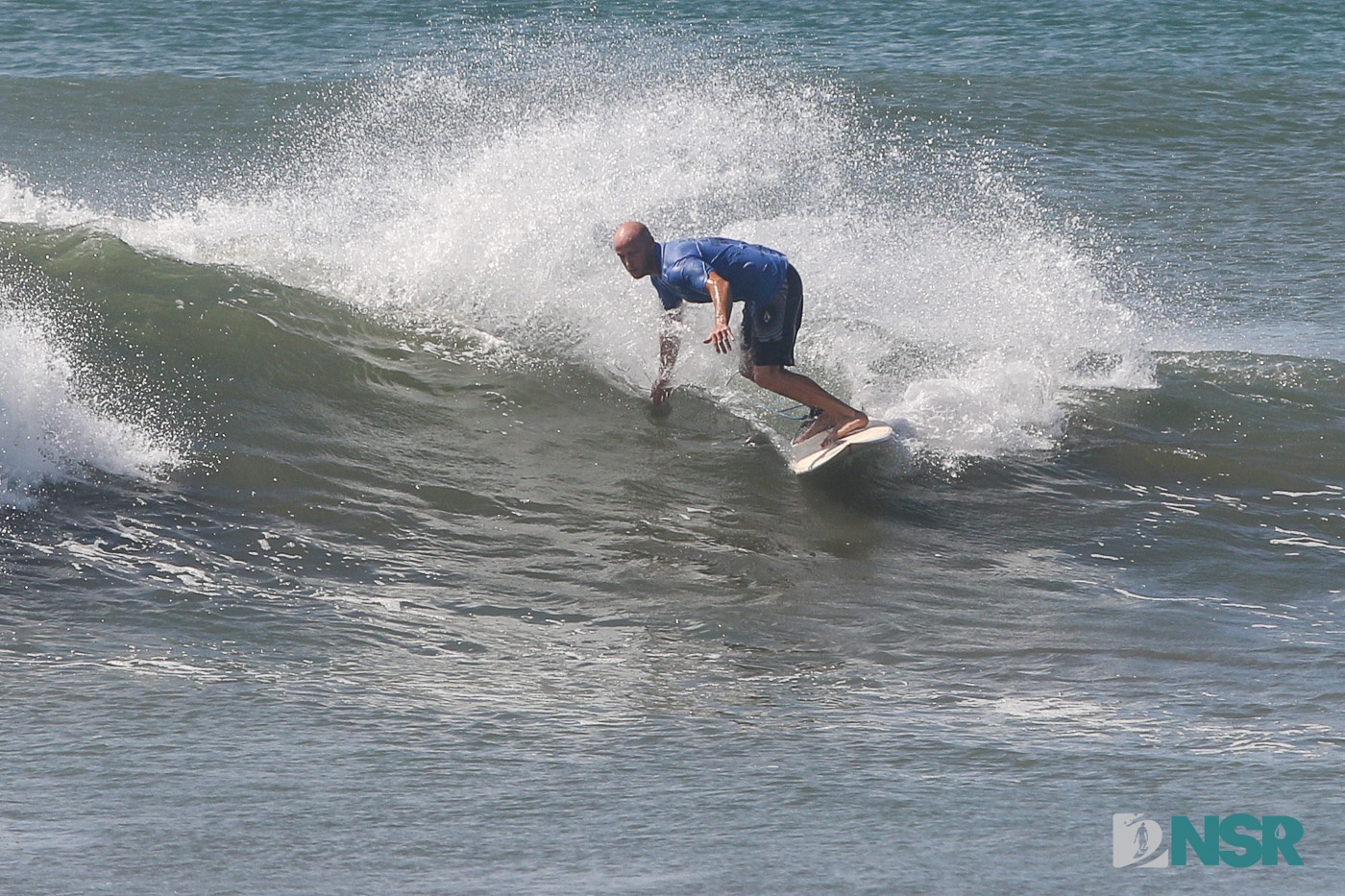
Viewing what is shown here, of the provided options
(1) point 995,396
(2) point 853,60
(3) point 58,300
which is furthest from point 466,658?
(2) point 853,60

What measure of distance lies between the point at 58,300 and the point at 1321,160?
42.8 feet

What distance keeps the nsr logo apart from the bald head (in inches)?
150

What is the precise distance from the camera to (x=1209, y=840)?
3.78 meters

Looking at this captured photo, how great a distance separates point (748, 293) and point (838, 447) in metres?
0.92

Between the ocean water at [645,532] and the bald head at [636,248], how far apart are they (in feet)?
3.84

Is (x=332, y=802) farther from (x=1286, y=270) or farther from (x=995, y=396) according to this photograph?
(x=1286, y=270)

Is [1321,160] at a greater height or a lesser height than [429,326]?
greater

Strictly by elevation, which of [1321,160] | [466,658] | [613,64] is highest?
[613,64]

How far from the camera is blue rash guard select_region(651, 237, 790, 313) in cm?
702

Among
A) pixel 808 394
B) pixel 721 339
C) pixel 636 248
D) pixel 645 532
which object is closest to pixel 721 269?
pixel 636 248

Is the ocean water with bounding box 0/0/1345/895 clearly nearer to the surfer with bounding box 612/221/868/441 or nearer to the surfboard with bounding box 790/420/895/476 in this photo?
the surfboard with bounding box 790/420/895/476

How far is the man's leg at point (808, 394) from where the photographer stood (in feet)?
24.1

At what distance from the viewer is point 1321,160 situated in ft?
51.1

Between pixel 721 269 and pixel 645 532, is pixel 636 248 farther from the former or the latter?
pixel 645 532
